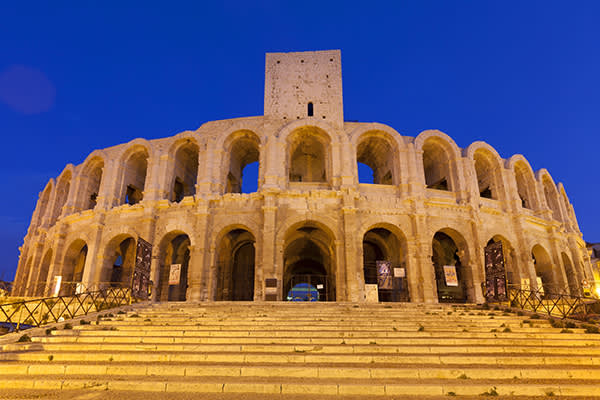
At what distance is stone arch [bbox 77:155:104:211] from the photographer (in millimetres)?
26484

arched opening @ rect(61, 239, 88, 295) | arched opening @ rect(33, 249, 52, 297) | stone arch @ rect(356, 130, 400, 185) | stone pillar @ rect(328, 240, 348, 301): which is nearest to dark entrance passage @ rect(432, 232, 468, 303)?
stone arch @ rect(356, 130, 400, 185)

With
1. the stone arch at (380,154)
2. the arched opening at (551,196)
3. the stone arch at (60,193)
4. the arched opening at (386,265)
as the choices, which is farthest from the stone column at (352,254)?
the stone arch at (60,193)

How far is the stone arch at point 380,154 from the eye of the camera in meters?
23.5

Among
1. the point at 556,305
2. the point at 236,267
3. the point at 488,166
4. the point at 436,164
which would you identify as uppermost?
the point at 436,164

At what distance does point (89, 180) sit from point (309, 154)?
1669 centimetres

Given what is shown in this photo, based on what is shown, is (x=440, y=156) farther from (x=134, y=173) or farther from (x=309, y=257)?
(x=134, y=173)

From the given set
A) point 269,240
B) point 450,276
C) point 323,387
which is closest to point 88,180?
point 269,240

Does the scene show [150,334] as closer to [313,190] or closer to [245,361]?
[245,361]

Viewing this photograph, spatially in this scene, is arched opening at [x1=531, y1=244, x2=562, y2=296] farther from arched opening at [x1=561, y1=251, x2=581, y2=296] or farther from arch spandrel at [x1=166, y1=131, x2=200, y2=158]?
arch spandrel at [x1=166, y1=131, x2=200, y2=158]

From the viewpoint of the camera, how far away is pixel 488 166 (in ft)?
84.8

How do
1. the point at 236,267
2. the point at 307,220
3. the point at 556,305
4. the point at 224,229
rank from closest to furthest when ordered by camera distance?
the point at 556,305 → the point at 307,220 → the point at 224,229 → the point at 236,267

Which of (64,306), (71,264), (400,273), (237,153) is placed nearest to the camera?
(64,306)

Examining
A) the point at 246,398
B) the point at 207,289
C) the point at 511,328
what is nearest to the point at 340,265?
the point at 207,289

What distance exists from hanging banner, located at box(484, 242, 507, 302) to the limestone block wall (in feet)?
11.3
